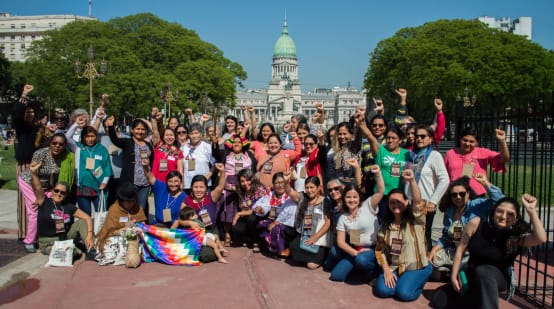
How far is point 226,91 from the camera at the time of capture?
42.2 metres

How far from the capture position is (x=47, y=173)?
6574 mm

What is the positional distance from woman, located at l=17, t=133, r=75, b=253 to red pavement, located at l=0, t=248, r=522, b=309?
3.45 ft

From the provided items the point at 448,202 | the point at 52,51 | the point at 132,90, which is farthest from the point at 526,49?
the point at 52,51

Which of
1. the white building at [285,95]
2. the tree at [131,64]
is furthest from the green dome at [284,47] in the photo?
the tree at [131,64]

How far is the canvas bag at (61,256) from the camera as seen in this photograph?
608 cm

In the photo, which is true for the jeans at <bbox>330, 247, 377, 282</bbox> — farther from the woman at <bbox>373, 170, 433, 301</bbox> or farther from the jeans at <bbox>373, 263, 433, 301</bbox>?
the jeans at <bbox>373, 263, 433, 301</bbox>

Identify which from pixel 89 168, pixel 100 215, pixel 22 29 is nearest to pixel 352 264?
pixel 100 215

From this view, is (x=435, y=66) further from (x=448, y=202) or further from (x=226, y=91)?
(x=448, y=202)

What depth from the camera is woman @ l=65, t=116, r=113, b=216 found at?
6816 millimetres

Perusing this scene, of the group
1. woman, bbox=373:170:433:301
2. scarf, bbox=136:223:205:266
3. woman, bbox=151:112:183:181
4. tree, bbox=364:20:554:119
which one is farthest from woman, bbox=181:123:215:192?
tree, bbox=364:20:554:119

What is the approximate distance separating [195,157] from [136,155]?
34.4 inches

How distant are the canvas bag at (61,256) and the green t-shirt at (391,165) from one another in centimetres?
409

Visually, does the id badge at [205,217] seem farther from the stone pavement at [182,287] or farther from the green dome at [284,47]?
the green dome at [284,47]

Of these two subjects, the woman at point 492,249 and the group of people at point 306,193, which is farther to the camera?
the group of people at point 306,193
